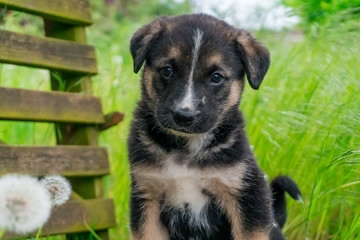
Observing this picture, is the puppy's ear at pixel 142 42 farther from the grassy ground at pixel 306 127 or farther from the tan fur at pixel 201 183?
the tan fur at pixel 201 183

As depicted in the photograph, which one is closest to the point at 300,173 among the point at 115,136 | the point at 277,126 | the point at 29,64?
the point at 277,126

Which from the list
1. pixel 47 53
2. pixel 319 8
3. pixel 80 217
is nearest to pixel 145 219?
pixel 80 217

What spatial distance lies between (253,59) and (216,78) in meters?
0.29

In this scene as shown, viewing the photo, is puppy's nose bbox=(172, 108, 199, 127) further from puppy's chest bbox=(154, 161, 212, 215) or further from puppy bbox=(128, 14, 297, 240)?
puppy's chest bbox=(154, 161, 212, 215)

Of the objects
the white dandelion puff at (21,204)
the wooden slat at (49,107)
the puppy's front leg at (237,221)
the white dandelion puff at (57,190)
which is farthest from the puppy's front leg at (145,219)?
the white dandelion puff at (21,204)

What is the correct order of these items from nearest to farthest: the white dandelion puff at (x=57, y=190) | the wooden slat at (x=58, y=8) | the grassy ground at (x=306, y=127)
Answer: the white dandelion puff at (x=57, y=190), the wooden slat at (x=58, y=8), the grassy ground at (x=306, y=127)

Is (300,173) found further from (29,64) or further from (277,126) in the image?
(29,64)

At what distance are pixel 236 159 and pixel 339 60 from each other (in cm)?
188

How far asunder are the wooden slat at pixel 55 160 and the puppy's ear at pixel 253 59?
57.3 inches

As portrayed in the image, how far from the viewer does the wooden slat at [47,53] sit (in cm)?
351

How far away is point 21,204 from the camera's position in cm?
198

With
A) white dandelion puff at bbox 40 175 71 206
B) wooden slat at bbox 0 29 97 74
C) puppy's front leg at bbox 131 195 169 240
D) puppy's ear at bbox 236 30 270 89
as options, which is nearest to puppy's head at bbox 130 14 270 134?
puppy's ear at bbox 236 30 270 89

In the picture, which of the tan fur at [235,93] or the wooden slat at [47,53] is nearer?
the tan fur at [235,93]

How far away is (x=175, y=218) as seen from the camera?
10.8ft
